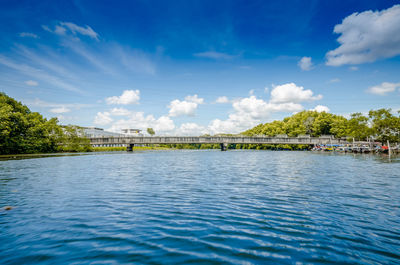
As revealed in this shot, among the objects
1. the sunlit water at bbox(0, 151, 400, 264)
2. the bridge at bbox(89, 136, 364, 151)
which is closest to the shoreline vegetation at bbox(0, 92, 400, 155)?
the bridge at bbox(89, 136, 364, 151)

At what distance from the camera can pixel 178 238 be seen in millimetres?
8023

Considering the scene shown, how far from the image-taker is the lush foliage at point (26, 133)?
6695cm

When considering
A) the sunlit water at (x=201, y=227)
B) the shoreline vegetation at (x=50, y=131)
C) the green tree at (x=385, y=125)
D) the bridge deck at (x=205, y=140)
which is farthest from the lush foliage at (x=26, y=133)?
the green tree at (x=385, y=125)

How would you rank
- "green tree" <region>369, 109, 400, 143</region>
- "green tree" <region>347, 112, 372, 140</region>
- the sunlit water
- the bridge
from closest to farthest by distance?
the sunlit water < "green tree" <region>369, 109, 400, 143</region> < "green tree" <region>347, 112, 372, 140</region> < the bridge

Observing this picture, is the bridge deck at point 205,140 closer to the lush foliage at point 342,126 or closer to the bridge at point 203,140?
the bridge at point 203,140

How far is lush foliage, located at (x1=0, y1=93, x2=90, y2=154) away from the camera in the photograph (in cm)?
6695

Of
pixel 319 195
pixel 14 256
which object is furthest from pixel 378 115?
pixel 14 256

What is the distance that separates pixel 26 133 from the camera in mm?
76188

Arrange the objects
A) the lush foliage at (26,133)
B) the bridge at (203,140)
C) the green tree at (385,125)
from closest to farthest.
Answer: the lush foliage at (26,133) → the green tree at (385,125) → the bridge at (203,140)

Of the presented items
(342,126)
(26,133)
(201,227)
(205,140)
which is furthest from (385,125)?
(26,133)

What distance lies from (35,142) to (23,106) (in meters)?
16.6

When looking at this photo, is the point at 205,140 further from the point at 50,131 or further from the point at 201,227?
the point at 201,227

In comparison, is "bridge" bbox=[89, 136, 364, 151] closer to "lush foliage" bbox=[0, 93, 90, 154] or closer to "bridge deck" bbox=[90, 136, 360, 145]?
"bridge deck" bbox=[90, 136, 360, 145]

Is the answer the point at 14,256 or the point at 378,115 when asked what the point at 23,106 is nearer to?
the point at 14,256
